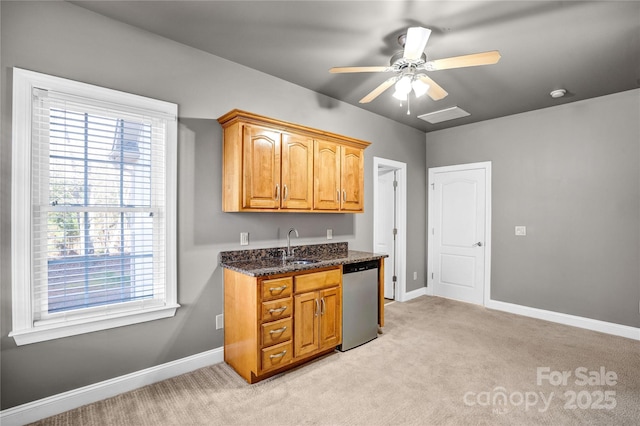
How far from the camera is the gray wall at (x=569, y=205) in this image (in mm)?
3553

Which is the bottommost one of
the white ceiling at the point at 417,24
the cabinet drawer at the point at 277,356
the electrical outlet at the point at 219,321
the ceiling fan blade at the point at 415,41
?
the cabinet drawer at the point at 277,356

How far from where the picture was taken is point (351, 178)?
3633 mm

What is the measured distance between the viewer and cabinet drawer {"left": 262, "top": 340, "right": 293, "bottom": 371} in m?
2.48

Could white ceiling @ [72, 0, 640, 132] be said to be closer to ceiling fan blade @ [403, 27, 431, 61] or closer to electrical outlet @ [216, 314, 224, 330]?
ceiling fan blade @ [403, 27, 431, 61]

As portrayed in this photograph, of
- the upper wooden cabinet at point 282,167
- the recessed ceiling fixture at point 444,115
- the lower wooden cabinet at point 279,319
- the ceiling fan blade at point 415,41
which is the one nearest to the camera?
the ceiling fan blade at point 415,41

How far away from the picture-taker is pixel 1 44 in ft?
6.35

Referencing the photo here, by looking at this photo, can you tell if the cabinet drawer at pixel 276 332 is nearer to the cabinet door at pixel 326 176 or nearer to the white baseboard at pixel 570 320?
the cabinet door at pixel 326 176

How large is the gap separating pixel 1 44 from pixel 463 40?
3.26 m

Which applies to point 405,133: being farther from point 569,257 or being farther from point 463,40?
point 569,257

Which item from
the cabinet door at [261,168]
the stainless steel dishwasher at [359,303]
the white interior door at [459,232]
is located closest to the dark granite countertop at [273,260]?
the stainless steel dishwasher at [359,303]

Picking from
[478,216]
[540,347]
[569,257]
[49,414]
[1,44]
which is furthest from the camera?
[478,216]

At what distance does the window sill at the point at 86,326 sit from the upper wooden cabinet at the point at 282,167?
40.7 inches

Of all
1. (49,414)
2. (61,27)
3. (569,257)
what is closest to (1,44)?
(61,27)

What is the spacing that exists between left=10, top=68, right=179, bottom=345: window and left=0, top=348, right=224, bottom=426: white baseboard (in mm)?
423
